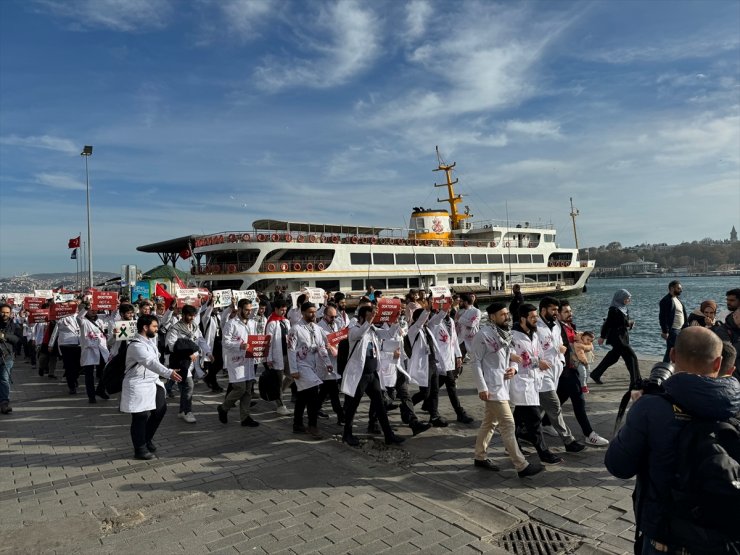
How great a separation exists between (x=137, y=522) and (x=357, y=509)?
191 cm

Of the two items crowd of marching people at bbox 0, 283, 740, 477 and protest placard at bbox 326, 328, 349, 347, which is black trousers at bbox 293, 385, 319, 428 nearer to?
crowd of marching people at bbox 0, 283, 740, 477

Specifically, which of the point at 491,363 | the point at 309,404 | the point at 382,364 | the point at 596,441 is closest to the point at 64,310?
the point at 309,404

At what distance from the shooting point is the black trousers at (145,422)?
18.6 ft

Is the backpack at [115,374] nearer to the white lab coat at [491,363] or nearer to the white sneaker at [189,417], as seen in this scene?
the white sneaker at [189,417]

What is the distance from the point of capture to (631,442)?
2.22 meters

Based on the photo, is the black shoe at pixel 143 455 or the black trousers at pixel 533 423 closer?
the black trousers at pixel 533 423

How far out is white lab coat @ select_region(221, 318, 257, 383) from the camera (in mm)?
7141

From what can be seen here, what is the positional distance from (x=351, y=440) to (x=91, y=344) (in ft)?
19.9

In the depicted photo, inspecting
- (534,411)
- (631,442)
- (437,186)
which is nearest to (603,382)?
(534,411)

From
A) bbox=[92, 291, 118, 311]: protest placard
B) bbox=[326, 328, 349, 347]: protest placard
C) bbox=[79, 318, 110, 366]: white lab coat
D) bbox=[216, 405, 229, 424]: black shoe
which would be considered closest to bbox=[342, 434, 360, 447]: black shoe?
bbox=[326, 328, 349, 347]: protest placard

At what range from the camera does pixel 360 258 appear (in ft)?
113

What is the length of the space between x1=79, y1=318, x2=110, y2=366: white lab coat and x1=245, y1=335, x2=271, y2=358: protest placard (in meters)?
3.87

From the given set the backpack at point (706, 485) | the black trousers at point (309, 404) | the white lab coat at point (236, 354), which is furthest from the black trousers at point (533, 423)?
the white lab coat at point (236, 354)

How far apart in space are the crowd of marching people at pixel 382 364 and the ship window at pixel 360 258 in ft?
79.4
